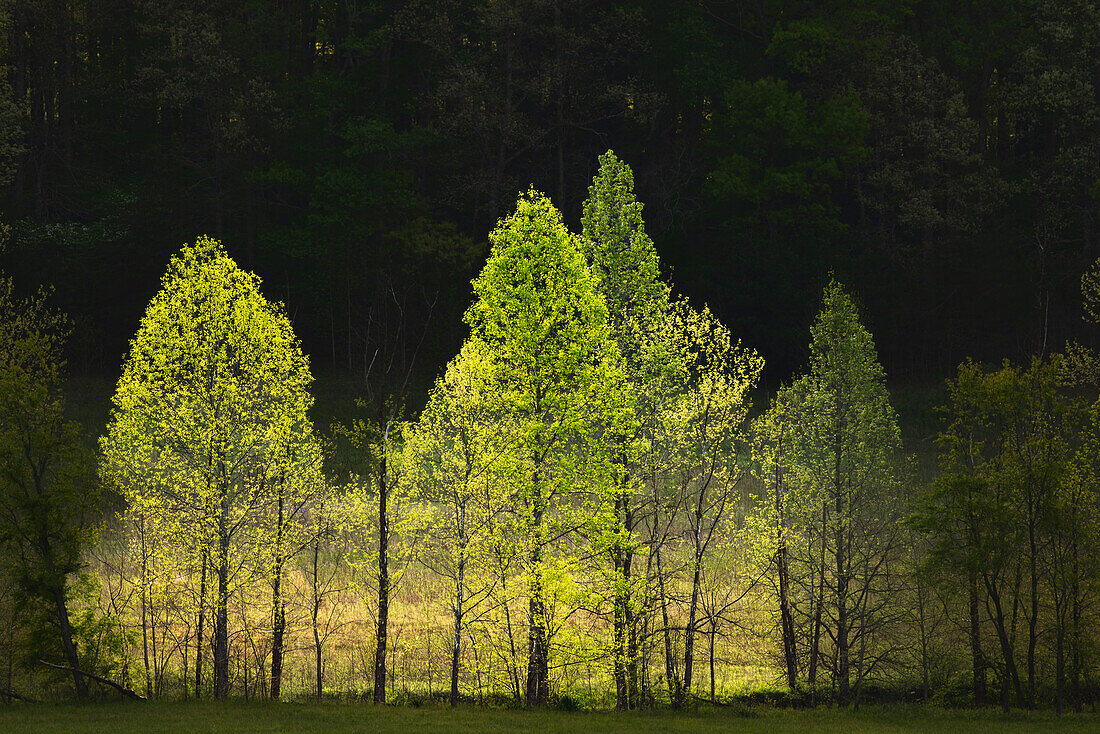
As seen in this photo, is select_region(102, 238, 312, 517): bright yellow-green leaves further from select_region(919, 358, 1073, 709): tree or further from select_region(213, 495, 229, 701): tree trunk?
select_region(919, 358, 1073, 709): tree

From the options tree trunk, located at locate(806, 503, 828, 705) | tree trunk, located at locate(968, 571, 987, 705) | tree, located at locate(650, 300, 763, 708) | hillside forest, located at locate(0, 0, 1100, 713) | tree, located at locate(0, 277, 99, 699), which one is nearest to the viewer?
tree, located at locate(0, 277, 99, 699)

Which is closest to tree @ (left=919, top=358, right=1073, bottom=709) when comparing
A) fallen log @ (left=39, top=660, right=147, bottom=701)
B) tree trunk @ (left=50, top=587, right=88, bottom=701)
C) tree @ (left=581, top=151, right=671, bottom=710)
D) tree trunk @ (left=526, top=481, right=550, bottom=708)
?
tree @ (left=581, top=151, right=671, bottom=710)

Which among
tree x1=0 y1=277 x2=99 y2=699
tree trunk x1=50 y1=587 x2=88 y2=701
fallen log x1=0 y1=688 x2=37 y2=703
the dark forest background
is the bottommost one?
fallen log x1=0 y1=688 x2=37 y2=703

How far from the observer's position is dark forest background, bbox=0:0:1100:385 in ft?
244

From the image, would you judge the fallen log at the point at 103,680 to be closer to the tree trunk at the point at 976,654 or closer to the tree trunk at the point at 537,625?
the tree trunk at the point at 537,625

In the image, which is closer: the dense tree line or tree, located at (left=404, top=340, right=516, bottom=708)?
tree, located at (left=404, top=340, right=516, bottom=708)

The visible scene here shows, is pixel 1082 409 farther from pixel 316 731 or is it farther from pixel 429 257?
pixel 429 257

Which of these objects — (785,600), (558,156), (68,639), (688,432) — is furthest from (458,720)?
(558,156)

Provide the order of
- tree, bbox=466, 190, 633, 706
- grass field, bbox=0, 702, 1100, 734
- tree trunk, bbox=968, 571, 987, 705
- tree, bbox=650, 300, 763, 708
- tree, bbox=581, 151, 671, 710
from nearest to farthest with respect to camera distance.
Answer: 1. grass field, bbox=0, 702, 1100, 734
2. tree, bbox=466, 190, 633, 706
3. tree, bbox=650, 300, 763, 708
4. tree, bbox=581, 151, 671, 710
5. tree trunk, bbox=968, 571, 987, 705

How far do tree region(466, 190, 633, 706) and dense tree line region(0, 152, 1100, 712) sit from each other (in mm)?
89

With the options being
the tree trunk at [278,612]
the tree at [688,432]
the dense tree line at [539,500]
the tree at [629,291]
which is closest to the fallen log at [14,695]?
the dense tree line at [539,500]

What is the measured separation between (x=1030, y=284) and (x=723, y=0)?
33878 mm

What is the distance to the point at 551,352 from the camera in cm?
3281

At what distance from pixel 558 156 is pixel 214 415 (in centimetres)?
5237
